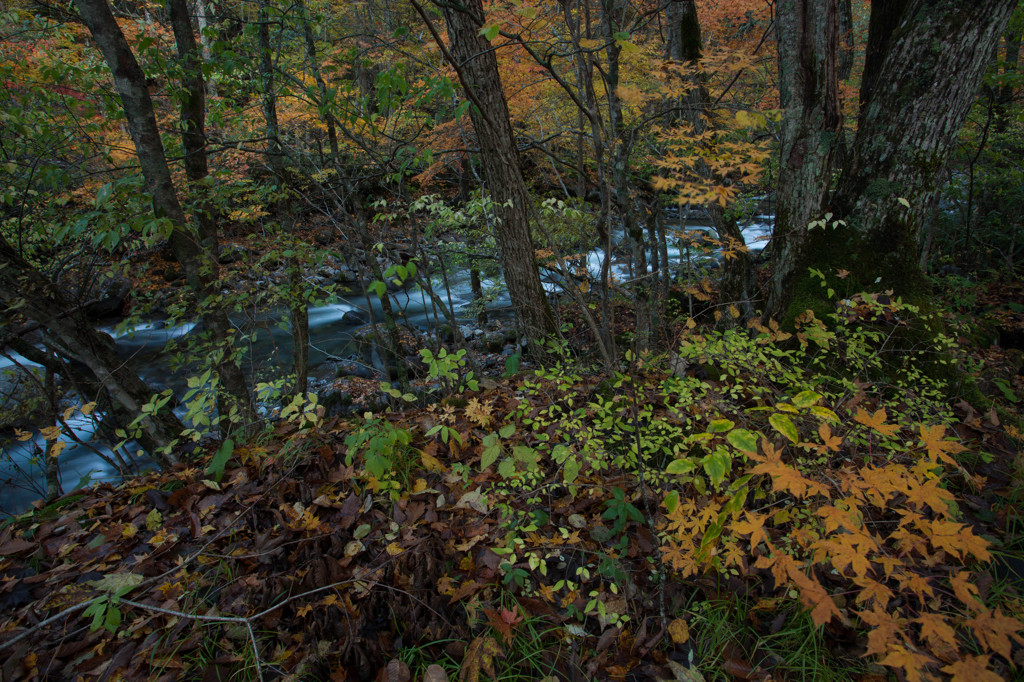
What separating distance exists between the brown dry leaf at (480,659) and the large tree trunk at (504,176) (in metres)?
2.71

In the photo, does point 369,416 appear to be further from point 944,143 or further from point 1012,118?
point 1012,118

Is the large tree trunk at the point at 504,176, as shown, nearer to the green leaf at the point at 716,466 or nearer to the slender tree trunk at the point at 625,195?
the slender tree trunk at the point at 625,195

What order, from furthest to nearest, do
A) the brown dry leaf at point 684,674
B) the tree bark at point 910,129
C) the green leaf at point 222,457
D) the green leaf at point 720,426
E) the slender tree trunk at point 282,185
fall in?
the slender tree trunk at point 282,185
the tree bark at point 910,129
the green leaf at point 222,457
the brown dry leaf at point 684,674
the green leaf at point 720,426

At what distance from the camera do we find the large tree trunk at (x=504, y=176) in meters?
4.41

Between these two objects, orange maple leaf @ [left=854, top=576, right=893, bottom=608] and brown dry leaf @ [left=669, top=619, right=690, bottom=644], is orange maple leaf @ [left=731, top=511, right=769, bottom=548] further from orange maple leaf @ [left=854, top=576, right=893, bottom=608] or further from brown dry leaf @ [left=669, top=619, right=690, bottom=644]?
brown dry leaf @ [left=669, top=619, right=690, bottom=644]

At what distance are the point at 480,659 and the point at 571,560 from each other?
0.63 m

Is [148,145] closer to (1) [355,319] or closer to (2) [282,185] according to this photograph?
(2) [282,185]

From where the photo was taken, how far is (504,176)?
4.88 metres

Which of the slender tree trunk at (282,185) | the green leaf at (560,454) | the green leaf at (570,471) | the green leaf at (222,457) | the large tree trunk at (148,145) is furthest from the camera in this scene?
the slender tree trunk at (282,185)

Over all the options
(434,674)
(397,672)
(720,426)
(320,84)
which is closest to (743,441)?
(720,426)

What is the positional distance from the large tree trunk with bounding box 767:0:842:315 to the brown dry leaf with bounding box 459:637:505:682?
12.5 feet

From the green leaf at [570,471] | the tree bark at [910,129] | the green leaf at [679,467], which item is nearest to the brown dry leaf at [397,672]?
the green leaf at [570,471]

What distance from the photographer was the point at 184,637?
1965 millimetres

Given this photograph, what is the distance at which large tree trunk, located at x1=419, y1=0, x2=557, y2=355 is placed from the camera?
14.5 feet
